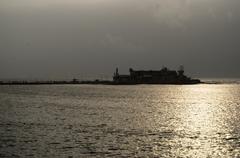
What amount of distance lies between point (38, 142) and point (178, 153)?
445 inches

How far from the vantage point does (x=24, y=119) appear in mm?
55156

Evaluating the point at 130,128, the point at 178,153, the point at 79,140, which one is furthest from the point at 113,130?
the point at 178,153

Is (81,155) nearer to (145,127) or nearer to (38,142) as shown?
(38,142)

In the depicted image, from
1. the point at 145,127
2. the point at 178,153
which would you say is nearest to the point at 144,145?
the point at 178,153

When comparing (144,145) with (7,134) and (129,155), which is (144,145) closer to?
(129,155)

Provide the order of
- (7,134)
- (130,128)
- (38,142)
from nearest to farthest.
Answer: (38,142) < (7,134) < (130,128)

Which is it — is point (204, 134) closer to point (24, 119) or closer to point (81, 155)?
point (81, 155)

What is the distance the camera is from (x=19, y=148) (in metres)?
33.6

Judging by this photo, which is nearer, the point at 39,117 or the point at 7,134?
the point at 7,134

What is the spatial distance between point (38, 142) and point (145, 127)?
15100 mm

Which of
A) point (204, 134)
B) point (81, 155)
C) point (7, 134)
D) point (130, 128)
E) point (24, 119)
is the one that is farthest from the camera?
point (24, 119)

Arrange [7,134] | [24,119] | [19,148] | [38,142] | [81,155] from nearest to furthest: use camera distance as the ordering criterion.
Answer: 1. [81,155]
2. [19,148]
3. [38,142]
4. [7,134]
5. [24,119]

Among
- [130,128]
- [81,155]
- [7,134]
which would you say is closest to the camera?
[81,155]

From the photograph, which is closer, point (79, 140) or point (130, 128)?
point (79, 140)
